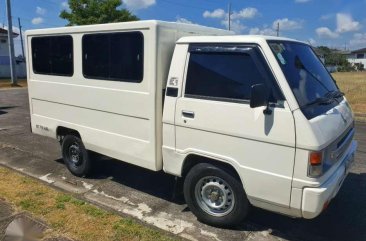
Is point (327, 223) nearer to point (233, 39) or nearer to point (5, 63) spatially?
point (233, 39)

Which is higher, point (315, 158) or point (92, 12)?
point (92, 12)

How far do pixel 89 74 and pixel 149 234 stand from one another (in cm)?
245

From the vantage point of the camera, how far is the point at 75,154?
19.8 feet

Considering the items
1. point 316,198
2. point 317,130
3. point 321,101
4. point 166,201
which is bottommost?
point 166,201

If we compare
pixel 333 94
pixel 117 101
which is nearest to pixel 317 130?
pixel 333 94

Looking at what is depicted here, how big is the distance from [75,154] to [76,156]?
37 mm

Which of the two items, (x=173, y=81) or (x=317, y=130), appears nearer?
(x=317, y=130)

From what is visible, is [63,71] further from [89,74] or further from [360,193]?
[360,193]

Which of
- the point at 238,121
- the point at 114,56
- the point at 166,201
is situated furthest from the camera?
the point at 166,201

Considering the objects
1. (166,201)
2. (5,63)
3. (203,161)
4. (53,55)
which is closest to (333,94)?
(203,161)

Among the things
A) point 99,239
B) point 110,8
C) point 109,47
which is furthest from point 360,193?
point 110,8

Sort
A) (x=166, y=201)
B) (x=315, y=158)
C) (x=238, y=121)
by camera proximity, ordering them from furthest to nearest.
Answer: (x=166, y=201), (x=238, y=121), (x=315, y=158)

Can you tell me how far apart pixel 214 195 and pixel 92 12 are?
83.0 feet

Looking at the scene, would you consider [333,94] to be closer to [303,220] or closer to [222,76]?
[222,76]
